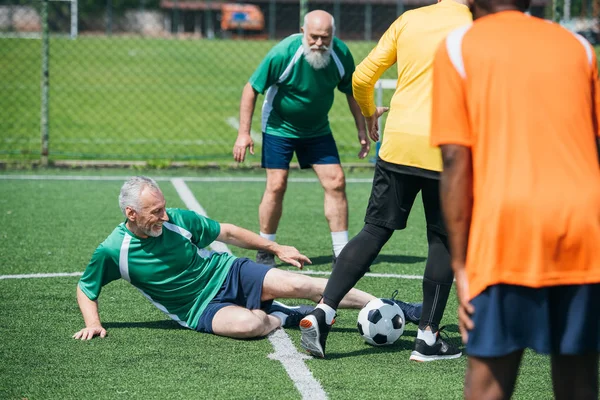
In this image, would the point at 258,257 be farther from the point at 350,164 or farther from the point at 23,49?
the point at 23,49

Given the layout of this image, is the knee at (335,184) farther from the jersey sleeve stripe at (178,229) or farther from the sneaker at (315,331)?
the sneaker at (315,331)

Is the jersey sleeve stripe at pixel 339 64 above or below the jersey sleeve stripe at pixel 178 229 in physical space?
above

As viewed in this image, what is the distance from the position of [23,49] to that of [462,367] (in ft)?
74.9

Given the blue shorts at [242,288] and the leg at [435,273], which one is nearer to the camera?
the leg at [435,273]

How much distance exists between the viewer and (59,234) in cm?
805

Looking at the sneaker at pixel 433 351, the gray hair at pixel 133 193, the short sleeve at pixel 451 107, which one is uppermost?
the short sleeve at pixel 451 107

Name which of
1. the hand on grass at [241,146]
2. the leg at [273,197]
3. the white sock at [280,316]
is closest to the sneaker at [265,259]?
the leg at [273,197]

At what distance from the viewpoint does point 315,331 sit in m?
4.70

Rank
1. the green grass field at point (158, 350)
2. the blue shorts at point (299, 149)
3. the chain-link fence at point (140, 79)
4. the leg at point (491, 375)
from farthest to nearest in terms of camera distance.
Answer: the chain-link fence at point (140, 79) → the blue shorts at point (299, 149) → the green grass field at point (158, 350) → the leg at point (491, 375)

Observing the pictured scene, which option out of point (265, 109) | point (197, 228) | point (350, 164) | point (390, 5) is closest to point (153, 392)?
point (197, 228)

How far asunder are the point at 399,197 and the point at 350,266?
43 cm

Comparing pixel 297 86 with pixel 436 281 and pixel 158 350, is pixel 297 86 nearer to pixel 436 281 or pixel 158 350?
pixel 436 281

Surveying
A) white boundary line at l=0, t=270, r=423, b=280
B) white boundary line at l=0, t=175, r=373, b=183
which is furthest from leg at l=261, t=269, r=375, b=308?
white boundary line at l=0, t=175, r=373, b=183

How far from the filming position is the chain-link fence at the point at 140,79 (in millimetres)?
14047
